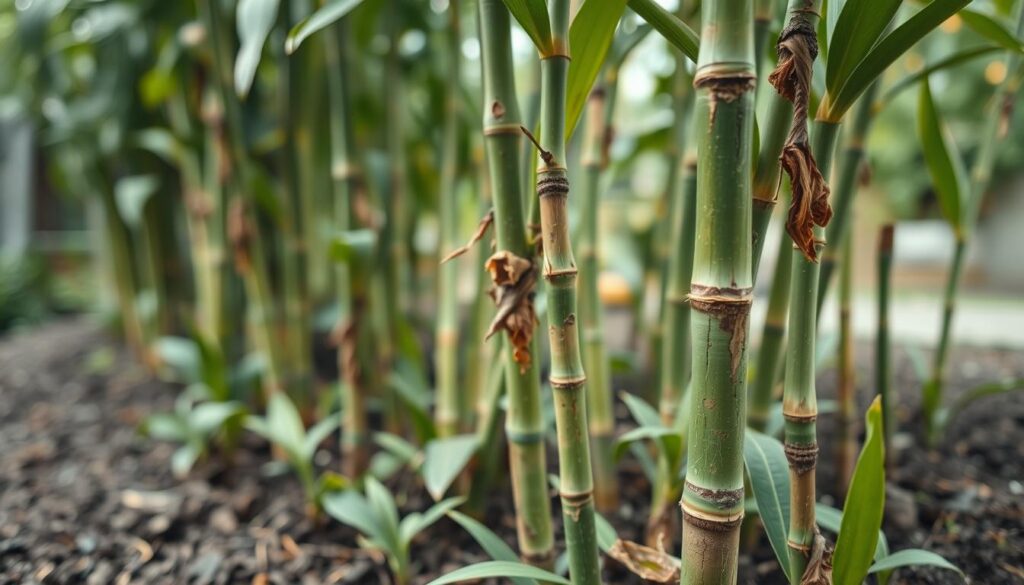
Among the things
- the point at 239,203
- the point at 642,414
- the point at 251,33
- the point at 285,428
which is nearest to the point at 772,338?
the point at 642,414

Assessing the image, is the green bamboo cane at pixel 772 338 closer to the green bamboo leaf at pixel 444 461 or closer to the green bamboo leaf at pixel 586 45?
the green bamboo leaf at pixel 586 45

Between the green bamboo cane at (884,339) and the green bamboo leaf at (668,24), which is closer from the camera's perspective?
the green bamboo leaf at (668,24)

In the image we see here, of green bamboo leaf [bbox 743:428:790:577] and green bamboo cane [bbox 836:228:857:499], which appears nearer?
green bamboo leaf [bbox 743:428:790:577]

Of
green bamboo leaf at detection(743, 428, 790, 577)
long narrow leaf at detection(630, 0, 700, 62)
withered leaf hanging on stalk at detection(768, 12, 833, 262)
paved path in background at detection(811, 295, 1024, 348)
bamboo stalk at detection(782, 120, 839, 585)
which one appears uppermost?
long narrow leaf at detection(630, 0, 700, 62)

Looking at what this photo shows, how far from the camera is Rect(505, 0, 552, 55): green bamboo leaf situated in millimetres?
396

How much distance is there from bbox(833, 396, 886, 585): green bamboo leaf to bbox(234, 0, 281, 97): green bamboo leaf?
592 millimetres

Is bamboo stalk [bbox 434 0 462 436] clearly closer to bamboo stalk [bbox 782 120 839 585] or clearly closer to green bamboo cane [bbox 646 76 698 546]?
green bamboo cane [bbox 646 76 698 546]

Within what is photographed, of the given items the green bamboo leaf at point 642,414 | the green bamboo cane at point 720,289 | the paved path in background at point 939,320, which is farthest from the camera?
the paved path in background at point 939,320

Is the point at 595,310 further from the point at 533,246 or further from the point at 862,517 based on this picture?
the point at 862,517

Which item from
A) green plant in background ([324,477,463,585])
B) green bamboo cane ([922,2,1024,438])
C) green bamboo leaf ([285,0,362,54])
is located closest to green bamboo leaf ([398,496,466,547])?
green plant in background ([324,477,463,585])

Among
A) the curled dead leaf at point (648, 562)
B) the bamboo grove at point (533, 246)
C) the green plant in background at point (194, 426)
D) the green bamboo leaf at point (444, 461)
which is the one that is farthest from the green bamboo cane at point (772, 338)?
the green plant in background at point (194, 426)

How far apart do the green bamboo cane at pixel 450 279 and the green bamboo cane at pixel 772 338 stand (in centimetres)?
42

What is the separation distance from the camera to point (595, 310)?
730mm

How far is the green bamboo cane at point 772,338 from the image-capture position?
0.54m
